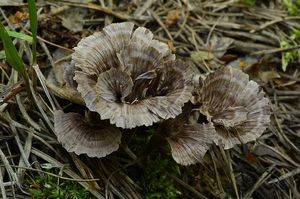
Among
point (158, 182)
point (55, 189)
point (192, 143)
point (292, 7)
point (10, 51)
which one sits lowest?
point (158, 182)

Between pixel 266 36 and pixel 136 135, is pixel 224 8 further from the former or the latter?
pixel 136 135

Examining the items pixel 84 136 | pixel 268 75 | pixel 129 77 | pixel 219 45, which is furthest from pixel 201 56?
pixel 84 136

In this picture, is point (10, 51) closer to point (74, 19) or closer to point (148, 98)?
point (148, 98)

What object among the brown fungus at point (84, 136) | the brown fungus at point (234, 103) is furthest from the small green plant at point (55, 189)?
the brown fungus at point (234, 103)

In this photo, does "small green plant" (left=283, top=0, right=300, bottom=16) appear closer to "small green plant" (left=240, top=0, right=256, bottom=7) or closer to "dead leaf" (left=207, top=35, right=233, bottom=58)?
"small green plant" (left=240, top=0, right=256, bottom=7)

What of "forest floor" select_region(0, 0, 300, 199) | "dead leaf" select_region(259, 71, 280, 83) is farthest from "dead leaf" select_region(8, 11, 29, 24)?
"dead leaf" select_region(259, 71, 280, 83)

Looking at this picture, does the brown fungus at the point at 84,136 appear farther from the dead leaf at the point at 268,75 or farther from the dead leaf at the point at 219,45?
the dead leaf at the point at 268,75
